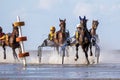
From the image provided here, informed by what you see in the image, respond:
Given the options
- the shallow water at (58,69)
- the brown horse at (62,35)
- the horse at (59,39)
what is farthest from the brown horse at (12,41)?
the brown horse at (62,35)

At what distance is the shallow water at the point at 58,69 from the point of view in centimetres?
2088

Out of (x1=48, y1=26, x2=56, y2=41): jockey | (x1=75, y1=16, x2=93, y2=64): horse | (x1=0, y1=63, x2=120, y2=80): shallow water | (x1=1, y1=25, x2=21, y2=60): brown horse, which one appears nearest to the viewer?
(x1=0, y1=63, x2=120, y2=80): shallow water

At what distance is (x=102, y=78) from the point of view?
20.1m

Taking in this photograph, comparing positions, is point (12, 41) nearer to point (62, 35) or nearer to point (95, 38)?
point (62, 35)

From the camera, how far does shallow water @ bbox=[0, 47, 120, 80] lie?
20.9m

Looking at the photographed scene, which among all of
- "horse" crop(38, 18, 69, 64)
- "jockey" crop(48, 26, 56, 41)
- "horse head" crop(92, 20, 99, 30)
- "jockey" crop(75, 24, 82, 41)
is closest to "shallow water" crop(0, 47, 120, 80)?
"horse" crop(38, 18, 69, 64)

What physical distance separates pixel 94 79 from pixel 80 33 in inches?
496

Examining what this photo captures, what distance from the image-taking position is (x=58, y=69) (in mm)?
26750

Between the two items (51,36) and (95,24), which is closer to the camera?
(95,24)

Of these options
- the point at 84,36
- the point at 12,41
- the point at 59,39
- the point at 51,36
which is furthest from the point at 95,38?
the point at 12,41

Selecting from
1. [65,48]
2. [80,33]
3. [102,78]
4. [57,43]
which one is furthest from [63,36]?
[102,78]

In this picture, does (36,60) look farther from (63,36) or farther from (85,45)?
(85,45)

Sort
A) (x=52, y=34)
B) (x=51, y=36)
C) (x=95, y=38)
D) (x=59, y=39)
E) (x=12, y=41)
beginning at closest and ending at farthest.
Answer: (x=95, y=38)
(x=59, y=39)
(x=12, y=41)
(x=51, y=36)
(x=52, y=34)

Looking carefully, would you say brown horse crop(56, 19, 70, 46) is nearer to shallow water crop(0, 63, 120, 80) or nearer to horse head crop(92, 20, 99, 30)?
horse head crop(92, 20, 99, 30)
